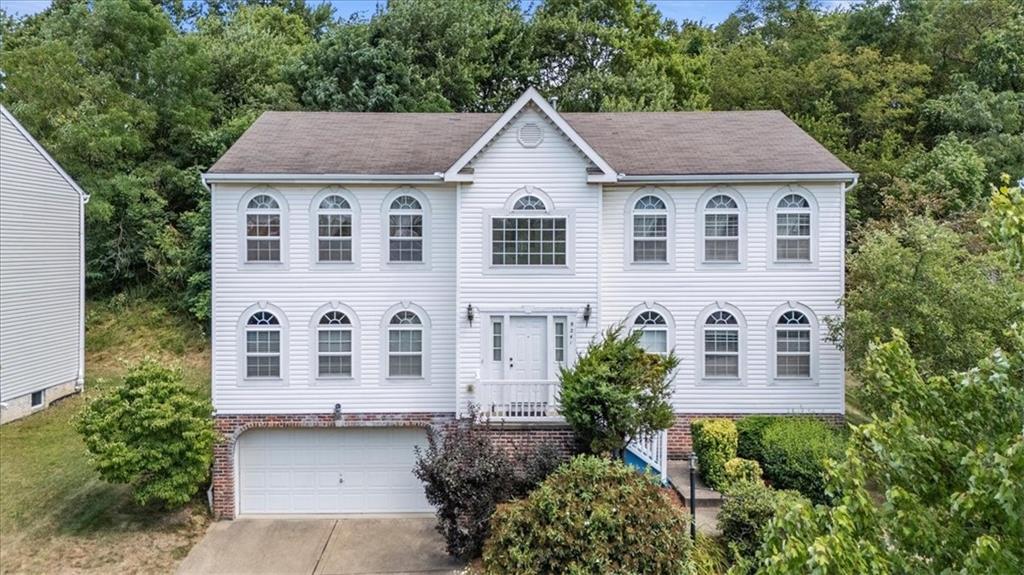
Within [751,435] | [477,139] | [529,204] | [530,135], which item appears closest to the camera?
[751,435]

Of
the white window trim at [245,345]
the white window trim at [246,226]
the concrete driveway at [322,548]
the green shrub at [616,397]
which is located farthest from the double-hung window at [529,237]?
the concrete driveway at [322,548]

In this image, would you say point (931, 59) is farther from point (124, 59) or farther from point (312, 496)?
point (124, 59)

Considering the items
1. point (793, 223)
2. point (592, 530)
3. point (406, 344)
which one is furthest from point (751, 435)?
point (406, 344)

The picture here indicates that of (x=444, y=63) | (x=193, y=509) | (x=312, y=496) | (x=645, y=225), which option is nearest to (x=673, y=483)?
(x=645, y=225)

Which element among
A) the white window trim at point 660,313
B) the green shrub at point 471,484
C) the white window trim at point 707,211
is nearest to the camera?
the green shrub at point 471,484

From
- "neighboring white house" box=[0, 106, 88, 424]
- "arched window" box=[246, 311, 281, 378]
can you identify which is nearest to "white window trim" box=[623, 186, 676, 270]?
"arched window" box=[246, 311, 281, 378]

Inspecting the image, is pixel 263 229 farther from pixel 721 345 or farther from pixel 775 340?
pixel 775 340

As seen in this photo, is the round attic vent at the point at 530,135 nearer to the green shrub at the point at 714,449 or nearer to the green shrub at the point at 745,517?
the green shrub at the point at 714,449
